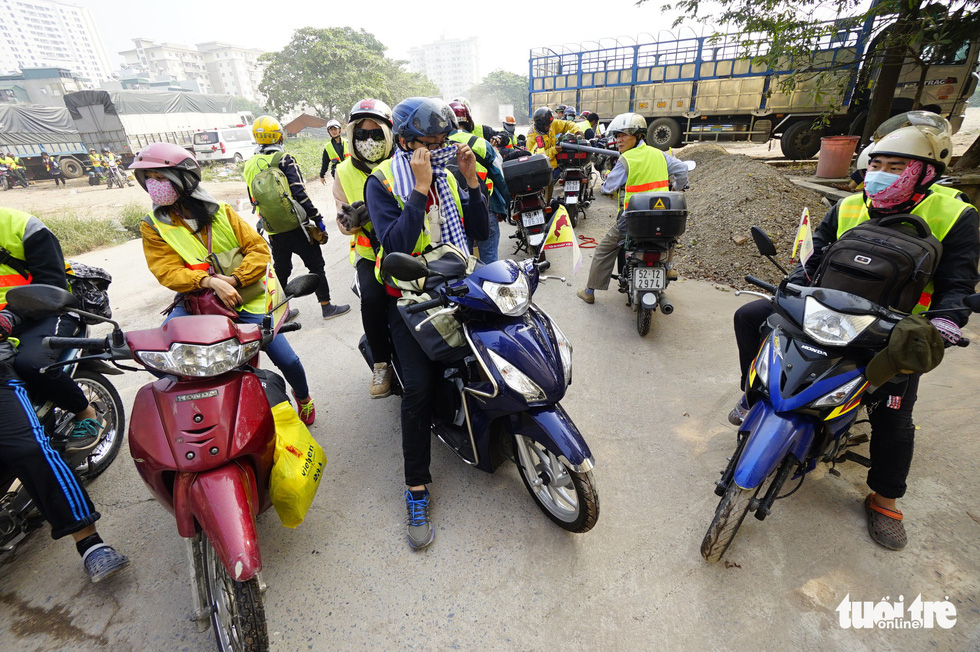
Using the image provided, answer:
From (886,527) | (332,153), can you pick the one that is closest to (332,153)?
(332,153)

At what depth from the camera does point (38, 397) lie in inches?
92.1

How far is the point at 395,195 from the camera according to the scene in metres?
2.14

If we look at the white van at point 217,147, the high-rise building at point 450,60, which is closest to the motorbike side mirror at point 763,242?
the white van at point 217,147

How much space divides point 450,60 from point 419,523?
5621 inches

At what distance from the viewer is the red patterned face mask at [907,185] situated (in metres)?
1.87

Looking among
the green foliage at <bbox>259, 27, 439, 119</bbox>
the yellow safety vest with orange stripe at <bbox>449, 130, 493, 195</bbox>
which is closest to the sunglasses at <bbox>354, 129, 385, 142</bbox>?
the yellow safety vest with orange stripe at <bbox>449, 130, 493, 195</bbox>

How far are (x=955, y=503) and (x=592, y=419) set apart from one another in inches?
73.6

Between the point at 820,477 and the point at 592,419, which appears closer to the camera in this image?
the point at 820,477

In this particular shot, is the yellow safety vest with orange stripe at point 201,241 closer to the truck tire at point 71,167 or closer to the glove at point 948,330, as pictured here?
the glove at point 948,330

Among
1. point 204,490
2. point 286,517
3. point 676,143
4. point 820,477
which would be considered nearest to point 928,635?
point 820,477

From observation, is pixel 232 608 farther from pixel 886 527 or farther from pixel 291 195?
pixel 291 195

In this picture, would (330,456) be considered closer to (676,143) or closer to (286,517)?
(286,517)

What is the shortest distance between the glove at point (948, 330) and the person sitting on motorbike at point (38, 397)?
366cm

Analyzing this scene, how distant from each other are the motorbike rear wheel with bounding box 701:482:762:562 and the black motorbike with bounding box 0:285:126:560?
253 cm
